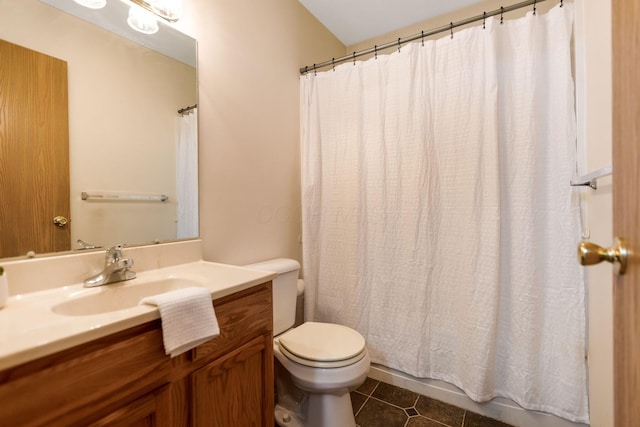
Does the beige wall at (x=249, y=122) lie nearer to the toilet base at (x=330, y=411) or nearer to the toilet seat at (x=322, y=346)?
the toilet seat at (x=322, y=346)

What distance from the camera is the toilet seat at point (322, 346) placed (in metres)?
1.23

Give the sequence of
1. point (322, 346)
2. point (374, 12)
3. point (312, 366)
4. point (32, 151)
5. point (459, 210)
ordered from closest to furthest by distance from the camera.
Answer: point (32, 151) < point (312, 366) < point (322, 346) < point (459, 210) < point (374, 12)

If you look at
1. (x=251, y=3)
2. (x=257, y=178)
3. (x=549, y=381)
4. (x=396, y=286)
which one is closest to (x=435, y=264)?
(x=396, y=286)

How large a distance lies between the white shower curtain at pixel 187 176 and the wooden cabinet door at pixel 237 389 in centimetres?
62

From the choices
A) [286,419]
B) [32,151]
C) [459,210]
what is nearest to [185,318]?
[32,151]

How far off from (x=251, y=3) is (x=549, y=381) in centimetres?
251

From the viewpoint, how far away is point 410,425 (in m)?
1.44

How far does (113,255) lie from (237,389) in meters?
0.63

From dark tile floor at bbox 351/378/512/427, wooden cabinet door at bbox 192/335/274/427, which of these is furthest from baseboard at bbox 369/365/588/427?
wooden cabinet door at bbox 192/335/274/427

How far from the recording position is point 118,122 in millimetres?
1096

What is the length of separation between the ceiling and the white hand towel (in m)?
2.07

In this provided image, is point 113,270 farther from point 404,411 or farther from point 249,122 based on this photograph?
point 404,411

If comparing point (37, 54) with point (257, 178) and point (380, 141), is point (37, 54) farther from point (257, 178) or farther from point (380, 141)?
point (380, 141)

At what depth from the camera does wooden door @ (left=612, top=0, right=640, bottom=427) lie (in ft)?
1.29
